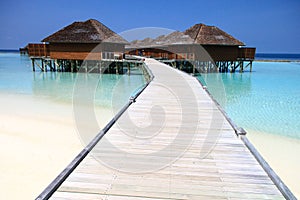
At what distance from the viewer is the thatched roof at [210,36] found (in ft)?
67.6

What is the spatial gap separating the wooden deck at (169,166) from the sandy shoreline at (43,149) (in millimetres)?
1650

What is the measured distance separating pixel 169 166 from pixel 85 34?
19.7 meters

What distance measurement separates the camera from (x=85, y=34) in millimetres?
20219

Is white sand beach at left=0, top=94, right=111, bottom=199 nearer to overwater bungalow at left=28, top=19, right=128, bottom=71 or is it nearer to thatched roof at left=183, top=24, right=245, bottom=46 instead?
overwater bungalow at left=28, top=19, right=128, bottom=71

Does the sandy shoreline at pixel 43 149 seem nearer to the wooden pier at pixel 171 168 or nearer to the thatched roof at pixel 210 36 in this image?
the wooden pier at pixel 171 168

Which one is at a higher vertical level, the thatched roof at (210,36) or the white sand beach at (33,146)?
the thatched roof at (210,36)

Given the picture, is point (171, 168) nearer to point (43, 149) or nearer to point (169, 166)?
point (169, 166)

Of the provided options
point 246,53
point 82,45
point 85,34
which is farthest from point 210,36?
point 82,45

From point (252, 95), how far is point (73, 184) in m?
12.4

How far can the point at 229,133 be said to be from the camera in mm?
3629

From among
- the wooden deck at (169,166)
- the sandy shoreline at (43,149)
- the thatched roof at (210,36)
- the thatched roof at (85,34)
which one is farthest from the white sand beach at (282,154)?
the thatched roof at (85,34)

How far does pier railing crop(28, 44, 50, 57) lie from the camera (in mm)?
21906

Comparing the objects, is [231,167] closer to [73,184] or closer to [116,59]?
[73,184]

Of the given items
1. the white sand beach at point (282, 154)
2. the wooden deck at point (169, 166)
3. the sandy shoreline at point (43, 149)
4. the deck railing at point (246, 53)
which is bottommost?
the white sand beach at point (282, 154)
